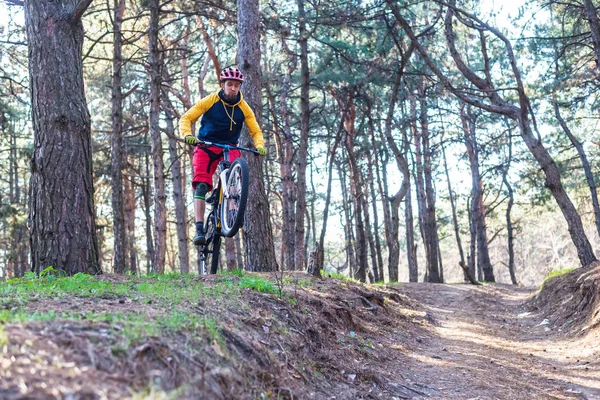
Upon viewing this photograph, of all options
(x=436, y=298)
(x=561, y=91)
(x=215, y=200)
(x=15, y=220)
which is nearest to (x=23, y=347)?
(x=215, y=200)

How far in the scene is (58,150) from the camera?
20.4ft

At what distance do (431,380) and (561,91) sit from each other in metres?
14.3

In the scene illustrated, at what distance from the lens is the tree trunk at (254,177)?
28.0 ft

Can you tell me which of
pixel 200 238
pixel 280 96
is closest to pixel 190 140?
pixel 200 238

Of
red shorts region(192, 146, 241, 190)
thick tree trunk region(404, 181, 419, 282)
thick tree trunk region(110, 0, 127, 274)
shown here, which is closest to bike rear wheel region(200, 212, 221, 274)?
red shorts region(192, 146, 241, 190)

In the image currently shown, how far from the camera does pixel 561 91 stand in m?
16.7

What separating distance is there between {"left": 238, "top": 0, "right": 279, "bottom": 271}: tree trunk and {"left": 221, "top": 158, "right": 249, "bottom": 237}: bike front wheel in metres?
1.64

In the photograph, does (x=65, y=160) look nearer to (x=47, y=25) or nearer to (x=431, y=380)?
(x=47, y=25)

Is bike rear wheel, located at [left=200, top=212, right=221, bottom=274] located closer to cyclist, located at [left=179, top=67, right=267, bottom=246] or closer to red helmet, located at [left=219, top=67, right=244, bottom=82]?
cyclist, located at [left=179, top=67, right=267, bottom=246]

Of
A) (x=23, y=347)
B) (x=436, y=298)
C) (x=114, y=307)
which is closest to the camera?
(x=23, y=347)

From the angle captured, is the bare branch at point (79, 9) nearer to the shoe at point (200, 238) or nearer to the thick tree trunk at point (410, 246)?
the shoe at point (200, 238)

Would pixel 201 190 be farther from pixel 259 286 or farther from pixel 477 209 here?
pixel 477 209

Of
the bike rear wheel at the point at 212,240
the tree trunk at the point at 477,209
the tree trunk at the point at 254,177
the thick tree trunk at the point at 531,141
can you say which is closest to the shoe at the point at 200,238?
the bike rear wheel at the point at 212,240

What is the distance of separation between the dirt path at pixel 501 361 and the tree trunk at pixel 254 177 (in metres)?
2.77
